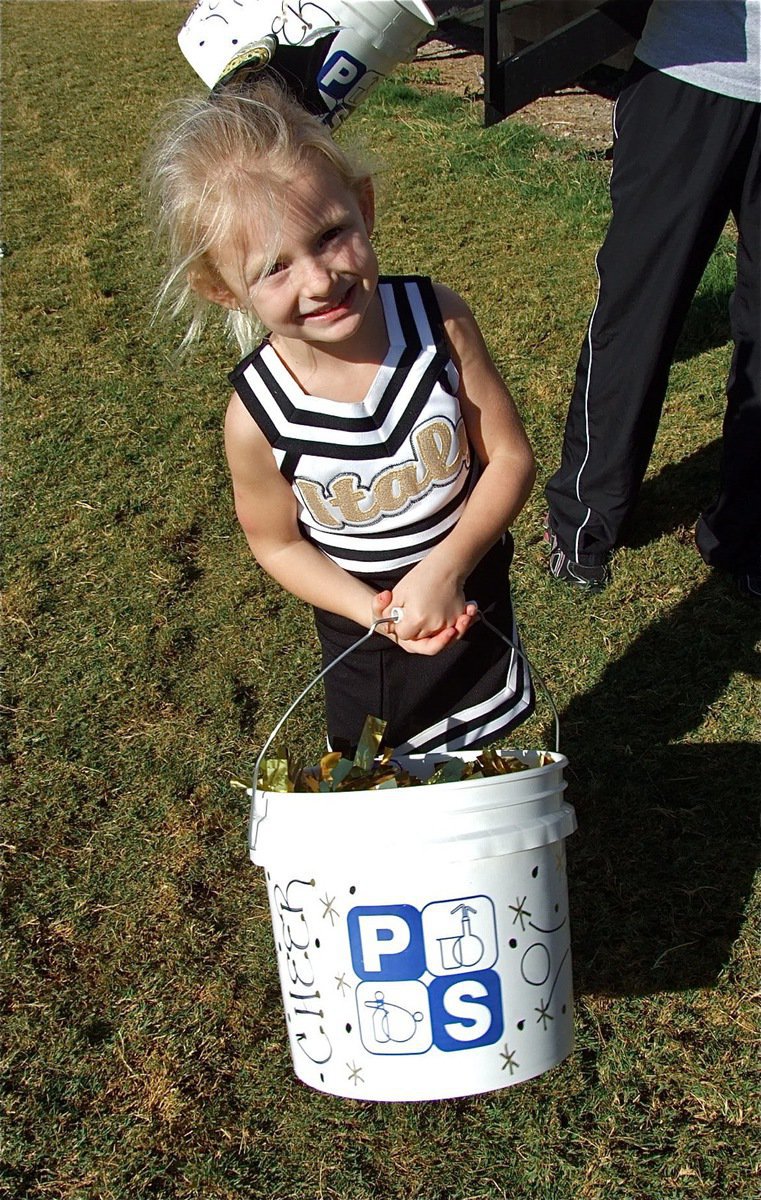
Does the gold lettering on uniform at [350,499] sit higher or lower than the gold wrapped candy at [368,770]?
higher

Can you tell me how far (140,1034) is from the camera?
194 cm

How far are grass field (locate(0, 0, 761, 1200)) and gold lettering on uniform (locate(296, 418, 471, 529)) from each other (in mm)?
412

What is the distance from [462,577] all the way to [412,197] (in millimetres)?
3892

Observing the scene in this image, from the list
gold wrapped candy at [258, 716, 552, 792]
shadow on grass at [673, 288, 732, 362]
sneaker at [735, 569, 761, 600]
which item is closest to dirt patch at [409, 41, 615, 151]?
shadow on grass at [673, 288, 732, 362]

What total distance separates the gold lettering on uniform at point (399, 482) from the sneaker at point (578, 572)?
1138mm

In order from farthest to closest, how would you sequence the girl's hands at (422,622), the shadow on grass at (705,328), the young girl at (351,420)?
the shadow on grass at (705,328) < the girl's hands at (422,622) < the young girl at (351,420)

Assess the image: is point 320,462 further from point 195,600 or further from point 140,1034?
point 195,600

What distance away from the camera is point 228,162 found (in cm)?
150

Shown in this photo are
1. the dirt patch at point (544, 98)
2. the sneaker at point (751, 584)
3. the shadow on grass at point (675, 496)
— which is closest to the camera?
the sneaker at point (751, 584)

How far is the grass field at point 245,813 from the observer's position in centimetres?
177

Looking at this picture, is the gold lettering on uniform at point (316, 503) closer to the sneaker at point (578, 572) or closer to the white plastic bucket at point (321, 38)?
the white plastic bucket at point (321, 38)

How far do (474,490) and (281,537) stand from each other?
0.32 m

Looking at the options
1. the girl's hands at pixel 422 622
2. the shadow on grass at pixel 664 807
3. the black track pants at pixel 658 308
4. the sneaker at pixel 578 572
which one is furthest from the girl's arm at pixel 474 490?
the sneaker at pixel 578 572

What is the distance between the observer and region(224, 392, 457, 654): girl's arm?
1.67 meters
